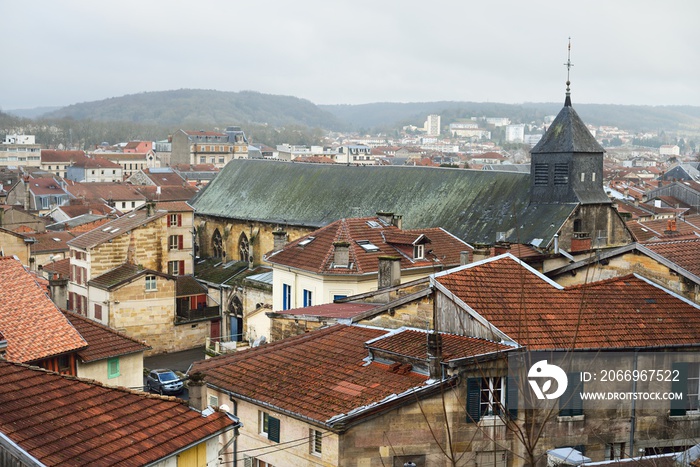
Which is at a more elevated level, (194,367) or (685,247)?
(685,247)

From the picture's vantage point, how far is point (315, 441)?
1705 cm

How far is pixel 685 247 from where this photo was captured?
23547 mm

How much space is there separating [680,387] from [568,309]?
105 inches

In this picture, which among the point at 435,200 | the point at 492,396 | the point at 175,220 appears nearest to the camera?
the point at 492,396

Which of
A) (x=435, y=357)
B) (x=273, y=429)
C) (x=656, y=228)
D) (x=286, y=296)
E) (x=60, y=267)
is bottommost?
(x=60, y=267)

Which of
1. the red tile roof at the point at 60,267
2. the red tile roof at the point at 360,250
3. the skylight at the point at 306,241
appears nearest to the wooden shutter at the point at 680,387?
the red tile roof at the point at 360,250

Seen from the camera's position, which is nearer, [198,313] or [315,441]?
[315,441]

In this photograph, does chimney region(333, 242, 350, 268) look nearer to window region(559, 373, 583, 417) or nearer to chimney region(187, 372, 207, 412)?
window region(559, 373, 583, 417)

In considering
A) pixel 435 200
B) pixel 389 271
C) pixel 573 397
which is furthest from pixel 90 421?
pixel 435 200

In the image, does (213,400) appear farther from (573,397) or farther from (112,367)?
(573,397)

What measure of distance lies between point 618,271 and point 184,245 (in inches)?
1288

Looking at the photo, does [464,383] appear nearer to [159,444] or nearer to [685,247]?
[159,444]

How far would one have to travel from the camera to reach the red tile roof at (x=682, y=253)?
73.2 feet

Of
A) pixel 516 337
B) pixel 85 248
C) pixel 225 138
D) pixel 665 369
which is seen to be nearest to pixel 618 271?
pixel 665 369
